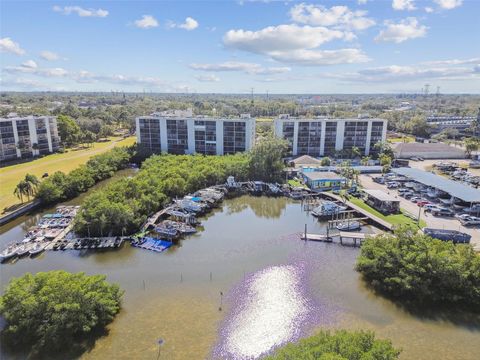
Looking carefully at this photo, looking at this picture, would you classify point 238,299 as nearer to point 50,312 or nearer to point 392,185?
point 50,312

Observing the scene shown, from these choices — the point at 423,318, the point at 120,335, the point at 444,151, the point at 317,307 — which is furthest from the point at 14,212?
the point at 444,151

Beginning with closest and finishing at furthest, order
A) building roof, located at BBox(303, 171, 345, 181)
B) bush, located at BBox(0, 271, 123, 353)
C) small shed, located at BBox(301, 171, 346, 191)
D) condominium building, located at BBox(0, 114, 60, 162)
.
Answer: bush, located at BBox(0, 271, 123, 353) → small shed, located at BBox(301, 171, 346, 191) → building roof, located at BBox(303, 171, 345, 181) → condominium building, located at BBox(0, 114, 60, 162)

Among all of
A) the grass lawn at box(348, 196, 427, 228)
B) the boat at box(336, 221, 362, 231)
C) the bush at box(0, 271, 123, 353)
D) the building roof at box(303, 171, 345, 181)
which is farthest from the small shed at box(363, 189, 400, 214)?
the bush at box(0, 271, 123, 353)

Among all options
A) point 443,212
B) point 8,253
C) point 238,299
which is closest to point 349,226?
point 443,212

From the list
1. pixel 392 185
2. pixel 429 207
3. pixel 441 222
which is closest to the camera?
pixel 441 222

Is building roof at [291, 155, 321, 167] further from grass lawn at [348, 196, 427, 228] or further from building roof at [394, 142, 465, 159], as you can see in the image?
grass lawn at [348, 196, 427, 228]

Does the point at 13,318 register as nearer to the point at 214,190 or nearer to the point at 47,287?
the point at 47,287
